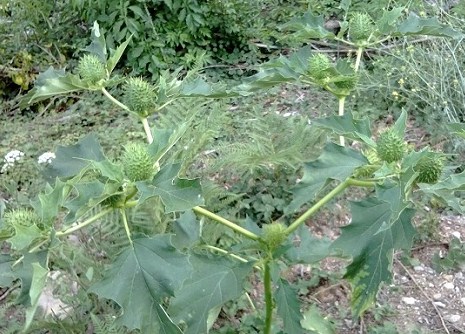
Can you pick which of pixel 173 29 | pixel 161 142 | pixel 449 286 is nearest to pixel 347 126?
pixel 161 142

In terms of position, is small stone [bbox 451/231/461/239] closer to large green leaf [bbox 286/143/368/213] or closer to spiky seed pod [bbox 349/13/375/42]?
spiky seed pod [bbox 349/13/375/42]

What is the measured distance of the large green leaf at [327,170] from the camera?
1.12 m

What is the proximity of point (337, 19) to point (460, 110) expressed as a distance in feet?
5.86

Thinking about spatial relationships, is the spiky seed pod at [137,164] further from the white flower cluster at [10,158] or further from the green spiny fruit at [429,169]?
the white flower cluster at [10,158]

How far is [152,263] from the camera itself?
1063 millimetres

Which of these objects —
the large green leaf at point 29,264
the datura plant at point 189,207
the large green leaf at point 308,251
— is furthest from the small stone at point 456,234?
the large green leaf at point 29,264

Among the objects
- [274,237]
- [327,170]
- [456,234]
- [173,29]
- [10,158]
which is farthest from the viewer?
[173,29]

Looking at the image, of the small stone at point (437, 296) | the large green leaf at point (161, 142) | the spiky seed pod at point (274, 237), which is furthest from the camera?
the small stone at point (437, 296)

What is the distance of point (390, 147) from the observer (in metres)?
1.16

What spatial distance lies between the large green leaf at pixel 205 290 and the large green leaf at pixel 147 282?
0.73 ft

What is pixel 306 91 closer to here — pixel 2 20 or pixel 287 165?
pixel 287 165

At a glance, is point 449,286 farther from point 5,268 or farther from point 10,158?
point 10,158

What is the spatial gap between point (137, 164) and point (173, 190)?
0.34 feet

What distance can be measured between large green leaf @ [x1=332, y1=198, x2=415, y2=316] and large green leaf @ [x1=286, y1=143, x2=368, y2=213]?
7 cm
